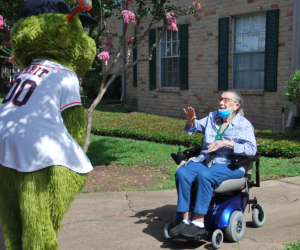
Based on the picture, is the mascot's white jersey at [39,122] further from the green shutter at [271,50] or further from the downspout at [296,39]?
the green shutter at [271,50]

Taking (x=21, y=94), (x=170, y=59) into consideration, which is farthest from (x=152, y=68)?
(x=21, y=94)

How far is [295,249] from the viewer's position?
324cm

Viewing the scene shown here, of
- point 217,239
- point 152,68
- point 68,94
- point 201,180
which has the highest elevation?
point 152,68

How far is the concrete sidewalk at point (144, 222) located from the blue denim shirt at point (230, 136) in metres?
0.66

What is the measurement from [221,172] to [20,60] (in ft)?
6.99

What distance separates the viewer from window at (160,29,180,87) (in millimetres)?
12156

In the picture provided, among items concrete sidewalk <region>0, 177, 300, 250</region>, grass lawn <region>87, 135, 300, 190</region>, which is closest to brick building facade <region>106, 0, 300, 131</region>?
grass lawn <region>87, 135, 300, 190</region>

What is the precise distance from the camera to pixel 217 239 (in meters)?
3.47

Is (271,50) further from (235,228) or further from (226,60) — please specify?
(235,228)

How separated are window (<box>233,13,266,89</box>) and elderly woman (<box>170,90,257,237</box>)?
6231mm

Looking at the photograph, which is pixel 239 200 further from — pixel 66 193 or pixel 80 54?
pixel 80 54

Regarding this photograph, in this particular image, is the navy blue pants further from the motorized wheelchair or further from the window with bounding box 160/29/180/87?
the window with bounding box 160/29/180/87

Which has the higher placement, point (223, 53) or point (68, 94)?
point (223, 53)

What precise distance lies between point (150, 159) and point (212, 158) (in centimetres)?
316
